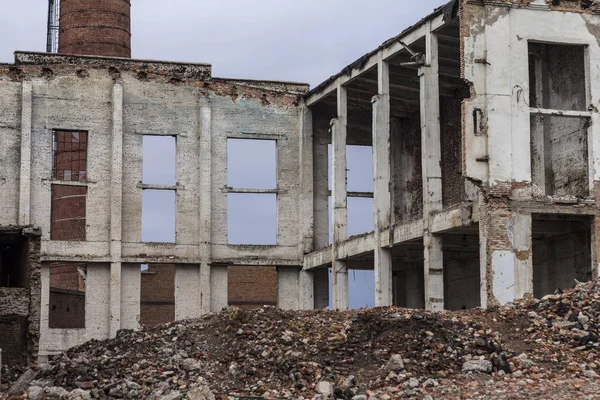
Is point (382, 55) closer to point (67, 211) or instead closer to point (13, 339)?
point (13, 339)

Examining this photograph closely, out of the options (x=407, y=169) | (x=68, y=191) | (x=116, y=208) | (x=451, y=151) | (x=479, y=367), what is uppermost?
(x=451, y=151)

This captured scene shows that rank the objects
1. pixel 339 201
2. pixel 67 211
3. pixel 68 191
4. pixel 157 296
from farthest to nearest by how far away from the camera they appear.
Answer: pixel 157 296
pixel 68 191
pixel 67 211
pixel 339 201

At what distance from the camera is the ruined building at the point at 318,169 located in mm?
22750

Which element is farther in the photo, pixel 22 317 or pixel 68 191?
pixel 68 191

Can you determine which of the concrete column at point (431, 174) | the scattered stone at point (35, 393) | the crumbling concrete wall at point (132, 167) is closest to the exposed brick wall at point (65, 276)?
the crumbling concrete wall at point (132, 167)

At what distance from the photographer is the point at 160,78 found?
1198 inches

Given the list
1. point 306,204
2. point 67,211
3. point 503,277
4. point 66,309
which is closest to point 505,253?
point 503,277

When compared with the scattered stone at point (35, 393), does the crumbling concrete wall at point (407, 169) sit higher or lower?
higher

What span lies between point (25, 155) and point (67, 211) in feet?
15.9

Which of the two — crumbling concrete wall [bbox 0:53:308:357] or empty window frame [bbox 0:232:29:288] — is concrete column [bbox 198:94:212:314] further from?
empty window frame [bbox 0:232:29:288]

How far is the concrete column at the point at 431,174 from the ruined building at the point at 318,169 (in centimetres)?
4

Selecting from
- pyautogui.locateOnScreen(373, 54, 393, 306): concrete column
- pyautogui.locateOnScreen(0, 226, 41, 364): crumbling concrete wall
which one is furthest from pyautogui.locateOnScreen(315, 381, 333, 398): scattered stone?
pyautogui.locateOnScreen(373, 54, 393, 306): concrete column

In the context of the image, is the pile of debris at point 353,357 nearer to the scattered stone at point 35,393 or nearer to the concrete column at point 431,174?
the scattered stone at point 35,393

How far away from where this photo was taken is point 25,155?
28.9 metres
